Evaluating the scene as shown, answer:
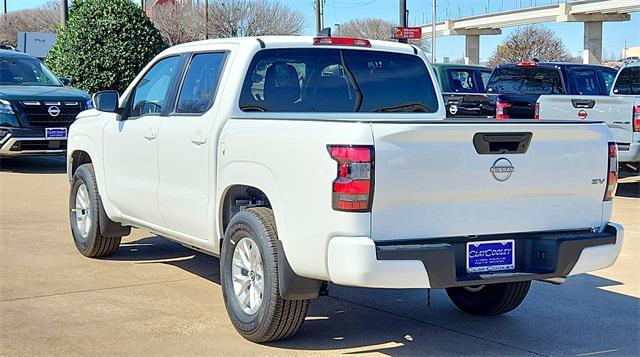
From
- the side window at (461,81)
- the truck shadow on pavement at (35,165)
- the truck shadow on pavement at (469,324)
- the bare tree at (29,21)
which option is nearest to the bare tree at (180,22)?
the bare tree at (29,21)

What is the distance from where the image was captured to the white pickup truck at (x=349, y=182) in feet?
15.1

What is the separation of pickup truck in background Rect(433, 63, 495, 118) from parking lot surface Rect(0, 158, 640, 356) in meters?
10.00

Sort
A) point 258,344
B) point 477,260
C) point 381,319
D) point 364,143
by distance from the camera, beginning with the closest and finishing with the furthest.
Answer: point 364,143
point 477,260
point 258,344
point 381,319

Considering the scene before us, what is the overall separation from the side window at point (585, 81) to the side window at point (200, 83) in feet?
33.8

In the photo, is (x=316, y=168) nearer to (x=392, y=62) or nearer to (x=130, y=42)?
(x=392, y=62)

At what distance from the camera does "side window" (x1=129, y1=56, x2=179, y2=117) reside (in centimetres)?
675

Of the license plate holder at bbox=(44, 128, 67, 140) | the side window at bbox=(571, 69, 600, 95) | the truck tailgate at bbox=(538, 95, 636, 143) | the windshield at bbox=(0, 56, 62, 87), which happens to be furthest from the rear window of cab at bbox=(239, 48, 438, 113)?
the windshield at bbox=(0, 56, 62, 87)

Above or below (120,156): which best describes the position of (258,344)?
below

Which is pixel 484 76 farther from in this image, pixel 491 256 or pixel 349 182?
pixel 349 182

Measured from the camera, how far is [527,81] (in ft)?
51.2

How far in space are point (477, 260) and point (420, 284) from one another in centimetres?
45

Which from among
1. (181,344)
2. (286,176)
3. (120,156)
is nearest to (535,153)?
(286,176)

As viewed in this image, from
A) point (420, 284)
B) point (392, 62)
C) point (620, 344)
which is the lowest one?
point (620, 344)

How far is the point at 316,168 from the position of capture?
468cm
